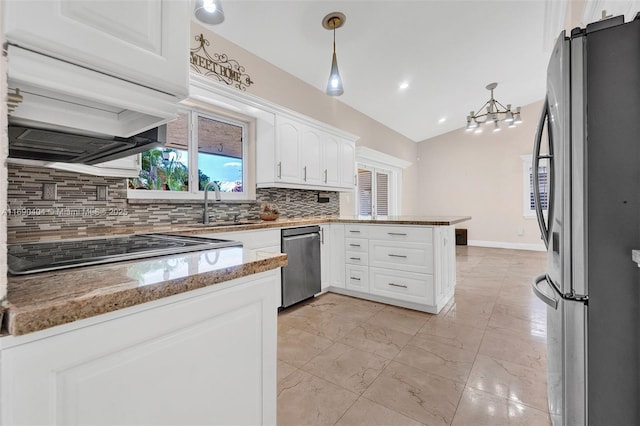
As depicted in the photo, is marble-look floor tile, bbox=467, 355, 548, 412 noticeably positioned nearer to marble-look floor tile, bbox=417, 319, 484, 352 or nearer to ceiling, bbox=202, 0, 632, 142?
marble-look floor tile, bbox=417, 319, 484, 352

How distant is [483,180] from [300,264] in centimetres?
601

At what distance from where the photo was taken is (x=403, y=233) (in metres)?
2.88

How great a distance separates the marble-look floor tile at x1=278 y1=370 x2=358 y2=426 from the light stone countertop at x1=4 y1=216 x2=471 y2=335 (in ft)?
3.28

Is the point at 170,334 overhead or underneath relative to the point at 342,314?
overhead

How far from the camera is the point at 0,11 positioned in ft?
1.69

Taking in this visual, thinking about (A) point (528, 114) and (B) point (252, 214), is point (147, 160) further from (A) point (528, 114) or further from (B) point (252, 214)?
(A) point (528, 114)

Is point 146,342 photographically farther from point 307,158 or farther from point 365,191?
point 365,191

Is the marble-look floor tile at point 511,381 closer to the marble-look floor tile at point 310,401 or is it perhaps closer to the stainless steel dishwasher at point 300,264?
the marble-look floor tile at point 310,401

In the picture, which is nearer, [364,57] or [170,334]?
[170,334]

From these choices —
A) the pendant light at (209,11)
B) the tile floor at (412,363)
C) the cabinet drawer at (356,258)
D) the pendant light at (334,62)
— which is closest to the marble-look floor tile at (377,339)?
the tile floor at (412,363)

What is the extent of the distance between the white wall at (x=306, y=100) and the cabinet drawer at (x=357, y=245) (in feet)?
5.12

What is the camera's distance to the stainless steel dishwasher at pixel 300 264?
9.31ft

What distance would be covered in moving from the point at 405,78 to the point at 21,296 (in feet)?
15.6

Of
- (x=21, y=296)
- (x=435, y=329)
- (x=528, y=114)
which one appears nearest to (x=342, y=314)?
(x=435, y=329)
